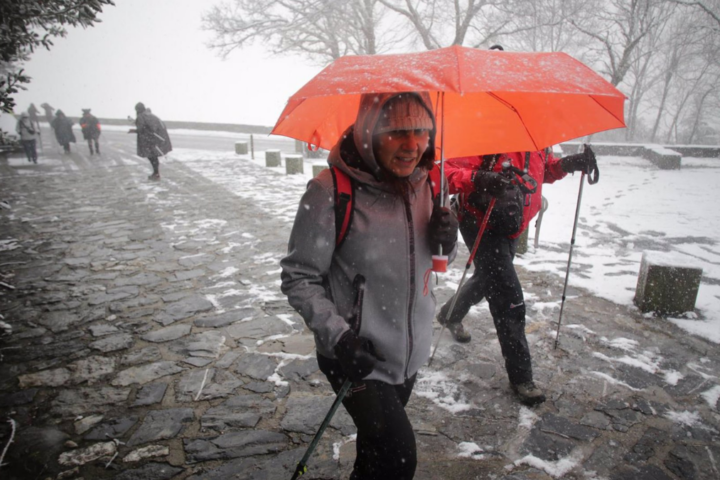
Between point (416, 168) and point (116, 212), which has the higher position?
point (416, 168)

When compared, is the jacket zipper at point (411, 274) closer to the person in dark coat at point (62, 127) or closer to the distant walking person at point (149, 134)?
the distant walking person at point (149, 134)

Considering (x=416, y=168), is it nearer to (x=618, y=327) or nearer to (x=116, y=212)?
(x=618, y=327)

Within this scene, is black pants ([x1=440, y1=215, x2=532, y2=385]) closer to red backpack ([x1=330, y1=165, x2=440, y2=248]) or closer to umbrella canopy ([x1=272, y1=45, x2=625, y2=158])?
umbrella canopy ([x1=272, y1=45, x2=625, y2=158])

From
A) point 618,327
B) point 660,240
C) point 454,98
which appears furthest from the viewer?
point 660,240

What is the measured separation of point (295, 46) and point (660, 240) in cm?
1762

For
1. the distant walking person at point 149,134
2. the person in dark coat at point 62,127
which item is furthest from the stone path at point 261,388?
the person in dark coat at point 62,127

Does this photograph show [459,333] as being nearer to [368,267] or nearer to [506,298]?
[506,298]

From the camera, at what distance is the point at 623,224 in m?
7.73

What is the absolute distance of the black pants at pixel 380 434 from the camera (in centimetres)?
154

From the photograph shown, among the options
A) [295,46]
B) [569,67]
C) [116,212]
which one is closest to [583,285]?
[569,67]

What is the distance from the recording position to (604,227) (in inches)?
297

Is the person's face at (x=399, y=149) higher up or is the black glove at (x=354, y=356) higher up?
the person's face at (x=399, y=149)

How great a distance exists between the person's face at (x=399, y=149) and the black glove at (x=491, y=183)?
3.18ft

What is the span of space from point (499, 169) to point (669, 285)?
267cm
